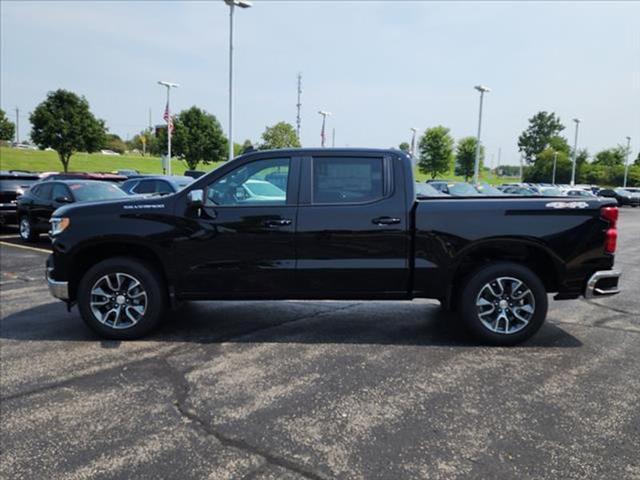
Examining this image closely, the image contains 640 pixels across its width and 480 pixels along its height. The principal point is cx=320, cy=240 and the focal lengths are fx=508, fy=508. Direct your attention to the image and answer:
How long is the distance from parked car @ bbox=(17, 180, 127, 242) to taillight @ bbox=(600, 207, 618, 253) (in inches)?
392

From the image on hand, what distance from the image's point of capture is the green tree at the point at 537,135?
4328 inches

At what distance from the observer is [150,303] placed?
5031 mm

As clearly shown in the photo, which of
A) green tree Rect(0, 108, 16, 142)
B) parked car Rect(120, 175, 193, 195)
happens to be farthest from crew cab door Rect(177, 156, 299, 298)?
green tree Rect(0, 108, 16, 142)

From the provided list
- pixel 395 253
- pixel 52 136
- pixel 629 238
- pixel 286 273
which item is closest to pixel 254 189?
pixel 286 273

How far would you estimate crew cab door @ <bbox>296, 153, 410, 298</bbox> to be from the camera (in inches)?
191

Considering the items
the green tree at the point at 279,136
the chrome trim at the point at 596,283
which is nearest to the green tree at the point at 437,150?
the green tree at the point at 279,136

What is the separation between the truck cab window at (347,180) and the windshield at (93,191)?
8.06 metres

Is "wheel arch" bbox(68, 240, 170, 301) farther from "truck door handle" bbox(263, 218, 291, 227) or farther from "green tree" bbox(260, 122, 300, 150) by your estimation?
"green tree" bbox(260, 122, 300, 150)

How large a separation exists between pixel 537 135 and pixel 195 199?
118244 mm

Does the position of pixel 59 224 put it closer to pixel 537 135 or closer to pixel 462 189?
pixel 462 189

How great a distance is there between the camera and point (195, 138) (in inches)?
1703

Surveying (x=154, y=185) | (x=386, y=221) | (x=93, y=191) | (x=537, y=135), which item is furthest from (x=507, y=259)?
(x=537, y=135)

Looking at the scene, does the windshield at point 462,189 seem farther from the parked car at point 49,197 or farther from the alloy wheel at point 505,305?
the alloy wheel at point 505,305

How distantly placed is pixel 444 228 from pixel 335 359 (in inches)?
62.8
